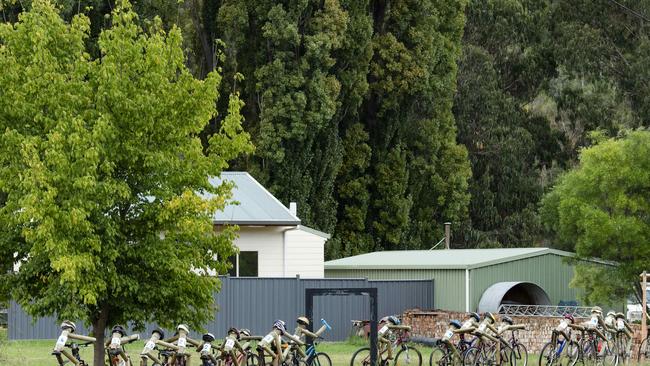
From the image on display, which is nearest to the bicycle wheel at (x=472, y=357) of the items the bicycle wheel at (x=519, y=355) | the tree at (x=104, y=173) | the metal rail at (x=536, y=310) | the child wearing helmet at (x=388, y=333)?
the bicycle wheel at (x=519, y=355)

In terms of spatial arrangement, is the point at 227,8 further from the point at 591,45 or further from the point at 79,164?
the point at 79,164

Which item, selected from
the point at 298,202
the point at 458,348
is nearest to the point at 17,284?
the point at 458,348

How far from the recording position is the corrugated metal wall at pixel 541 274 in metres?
38.5

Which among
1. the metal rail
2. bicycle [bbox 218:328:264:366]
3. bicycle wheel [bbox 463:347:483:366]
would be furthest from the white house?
bicycle [bbox 218:328:264:366]

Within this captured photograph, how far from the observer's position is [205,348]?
73.8 feet

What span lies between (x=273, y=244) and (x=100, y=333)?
17407 mm

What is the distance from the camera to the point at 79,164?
20844mm

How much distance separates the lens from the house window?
130 ft

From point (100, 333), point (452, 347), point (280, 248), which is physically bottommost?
point (452, 347)

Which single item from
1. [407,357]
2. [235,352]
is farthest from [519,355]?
[235,352]

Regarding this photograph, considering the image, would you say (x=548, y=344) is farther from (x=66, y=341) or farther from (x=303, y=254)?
(x=303, y=254)

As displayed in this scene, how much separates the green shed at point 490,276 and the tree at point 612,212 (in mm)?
2292

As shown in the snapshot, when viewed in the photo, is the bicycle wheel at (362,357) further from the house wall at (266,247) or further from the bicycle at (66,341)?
the house wall at (266,247)

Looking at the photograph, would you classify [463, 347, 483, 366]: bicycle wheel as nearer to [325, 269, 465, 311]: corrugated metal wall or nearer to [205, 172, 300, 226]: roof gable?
[325, 269, 465, 311]: corrugated metal wall
